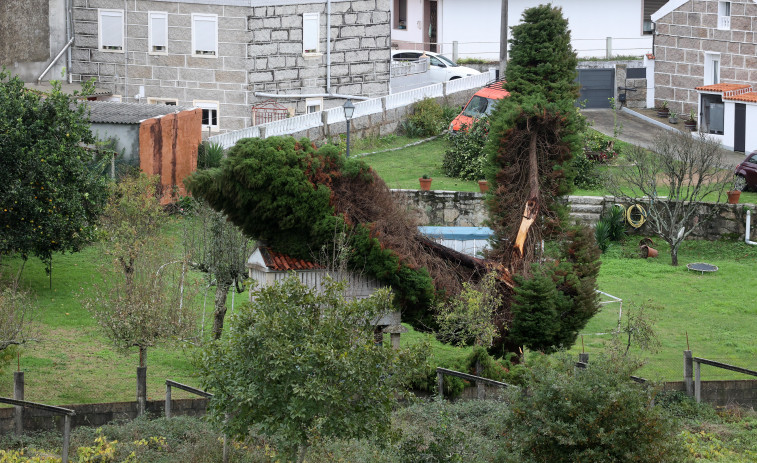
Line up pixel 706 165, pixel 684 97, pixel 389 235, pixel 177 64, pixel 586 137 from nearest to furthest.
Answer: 1. pixel 389 235
2. pixel 706 165
3. pixel 586 137
4. pixel 177 64
5. pixel 684 97

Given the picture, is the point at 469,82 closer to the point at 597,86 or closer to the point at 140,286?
the point at 597,86

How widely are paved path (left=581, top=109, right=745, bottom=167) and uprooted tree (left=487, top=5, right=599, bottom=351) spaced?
15.7 meters

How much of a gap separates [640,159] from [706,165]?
176cm

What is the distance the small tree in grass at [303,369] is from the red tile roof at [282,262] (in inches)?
138

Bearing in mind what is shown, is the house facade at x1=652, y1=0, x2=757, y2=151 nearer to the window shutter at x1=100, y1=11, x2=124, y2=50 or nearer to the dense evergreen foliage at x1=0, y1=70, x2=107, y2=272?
the window shutter at x1=100, y1=11, x2=124, y2=50

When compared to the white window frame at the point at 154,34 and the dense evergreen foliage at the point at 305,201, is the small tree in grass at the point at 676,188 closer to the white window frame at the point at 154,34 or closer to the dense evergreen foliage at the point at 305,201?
the dense evergreen foliage at the point at 305,201

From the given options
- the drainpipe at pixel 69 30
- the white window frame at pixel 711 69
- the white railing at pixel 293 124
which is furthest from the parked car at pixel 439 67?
the drainpipe at pixel 69 30

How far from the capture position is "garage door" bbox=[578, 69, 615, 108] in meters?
43.1

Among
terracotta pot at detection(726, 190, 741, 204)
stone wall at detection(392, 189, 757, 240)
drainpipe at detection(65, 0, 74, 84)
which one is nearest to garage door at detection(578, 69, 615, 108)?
stone wall at detection(392, 189, 757, 240)

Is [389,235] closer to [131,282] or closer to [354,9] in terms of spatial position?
[131,282]

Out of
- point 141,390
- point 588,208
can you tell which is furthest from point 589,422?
point 588,208

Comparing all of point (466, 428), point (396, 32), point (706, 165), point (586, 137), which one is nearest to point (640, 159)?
point (706, 165)

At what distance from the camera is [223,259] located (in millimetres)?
18891

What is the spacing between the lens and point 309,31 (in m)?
35.4
